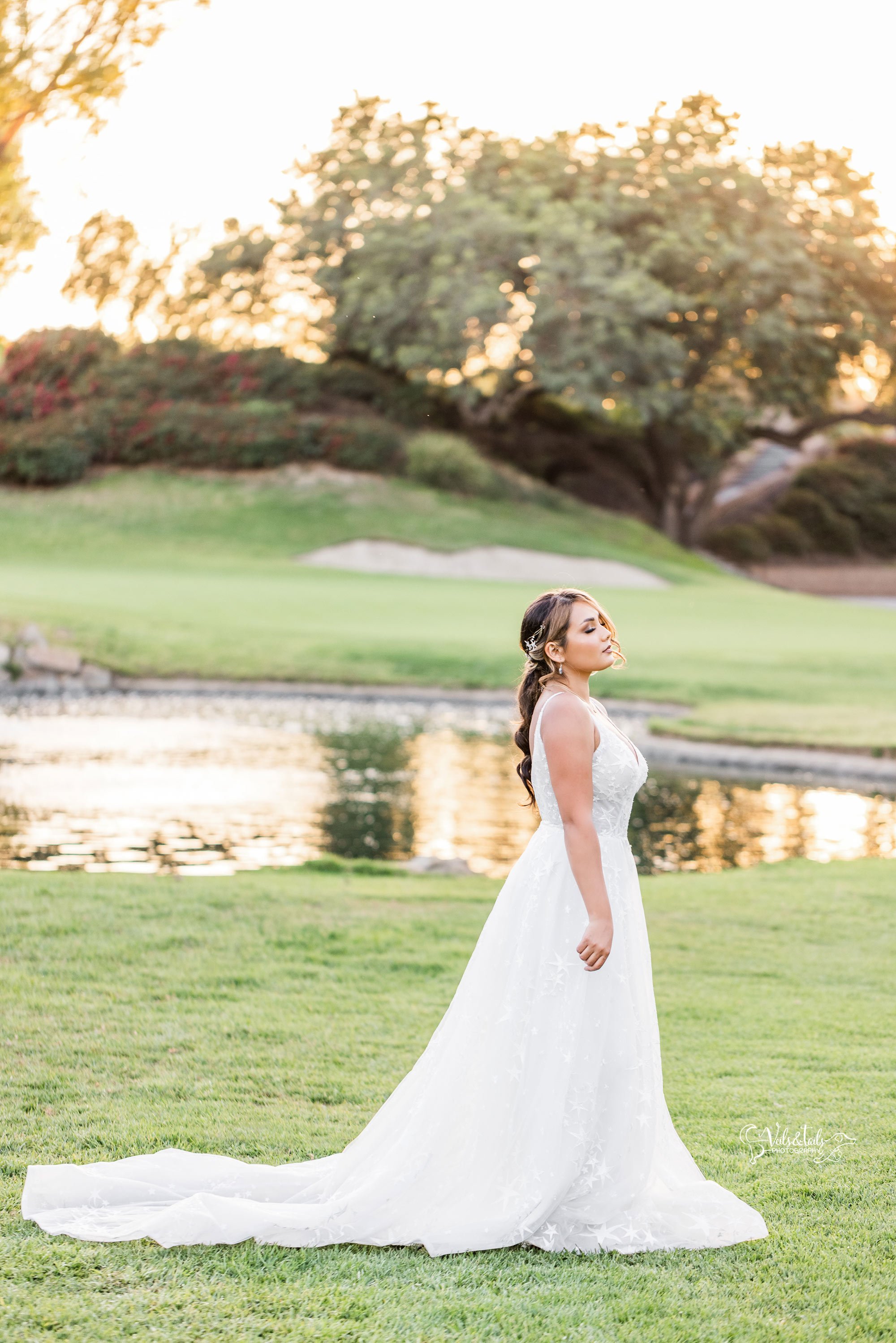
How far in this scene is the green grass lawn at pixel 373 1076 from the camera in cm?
322

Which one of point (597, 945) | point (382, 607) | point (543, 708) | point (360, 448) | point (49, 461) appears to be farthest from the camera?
point (360, 448)

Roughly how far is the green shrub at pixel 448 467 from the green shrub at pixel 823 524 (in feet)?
47.0

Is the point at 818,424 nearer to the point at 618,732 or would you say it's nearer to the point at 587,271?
the point at 587,271

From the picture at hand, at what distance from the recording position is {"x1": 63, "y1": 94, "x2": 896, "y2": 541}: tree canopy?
40938 millimetres

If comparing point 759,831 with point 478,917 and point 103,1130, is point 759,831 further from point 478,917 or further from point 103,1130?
point 103,1130

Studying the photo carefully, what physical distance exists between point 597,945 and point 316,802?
9384 millimetres

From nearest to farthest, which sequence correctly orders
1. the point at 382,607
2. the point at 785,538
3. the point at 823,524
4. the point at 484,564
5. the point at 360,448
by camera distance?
the point at 382,607, the point at 484,564, the point at 360,448, the point at 785,538, the point at 823,524

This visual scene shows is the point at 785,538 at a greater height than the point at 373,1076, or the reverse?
Answer: the point at 785,538

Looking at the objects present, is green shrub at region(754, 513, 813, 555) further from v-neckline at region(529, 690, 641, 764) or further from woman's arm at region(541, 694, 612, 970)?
woman's arm at region(541, 694, 612, 970)

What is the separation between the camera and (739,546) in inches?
2005

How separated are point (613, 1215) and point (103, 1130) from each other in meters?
1.79

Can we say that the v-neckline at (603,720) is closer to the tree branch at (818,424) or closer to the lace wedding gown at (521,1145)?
the lace wedding gown at (521,1145)

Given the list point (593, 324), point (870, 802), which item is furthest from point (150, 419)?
point (870, 802)

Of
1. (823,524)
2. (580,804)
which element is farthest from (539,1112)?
(823,524)
